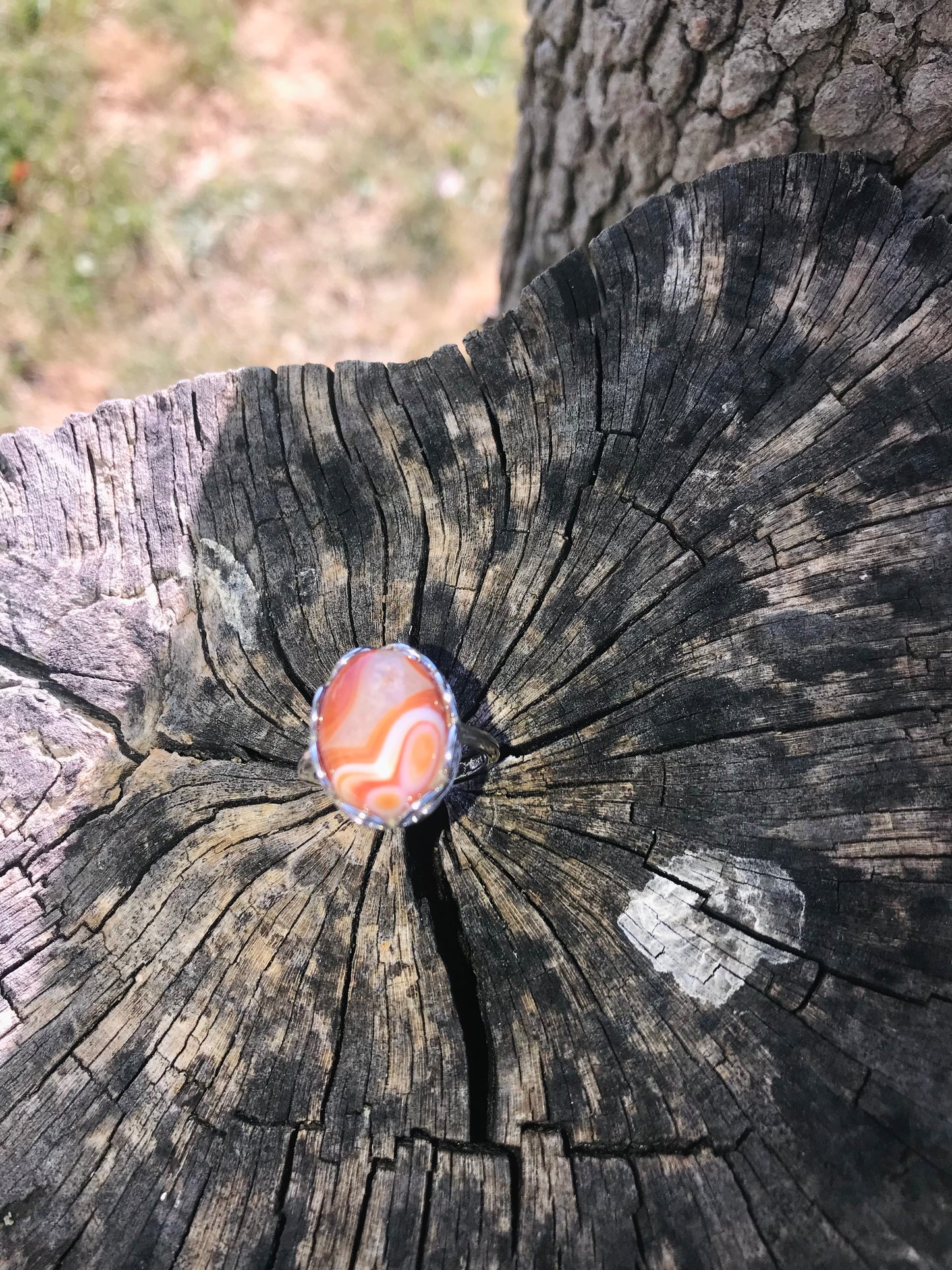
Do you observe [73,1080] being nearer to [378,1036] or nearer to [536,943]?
[378,1036]

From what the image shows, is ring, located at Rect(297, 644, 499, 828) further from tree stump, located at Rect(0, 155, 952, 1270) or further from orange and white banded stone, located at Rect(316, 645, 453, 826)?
tree stump, located at Rect(0, 155, 952, 1270)

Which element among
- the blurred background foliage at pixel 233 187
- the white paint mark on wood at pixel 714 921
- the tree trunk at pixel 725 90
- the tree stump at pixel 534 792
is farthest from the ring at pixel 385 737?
the blurred background foliage at pixel 233 187

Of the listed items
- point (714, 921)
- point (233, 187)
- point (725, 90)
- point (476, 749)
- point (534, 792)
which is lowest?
point (714, 921)

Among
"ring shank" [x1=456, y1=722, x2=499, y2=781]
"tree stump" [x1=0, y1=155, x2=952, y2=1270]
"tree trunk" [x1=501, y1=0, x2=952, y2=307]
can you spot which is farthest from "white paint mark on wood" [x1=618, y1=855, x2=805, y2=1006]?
"tree trunk" [x1=501, y1=0, x2=952, y2=307]

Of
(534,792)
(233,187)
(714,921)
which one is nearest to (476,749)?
(534,792)

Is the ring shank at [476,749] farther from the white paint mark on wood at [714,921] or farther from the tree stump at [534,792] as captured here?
the white paint mark on wood at [714,921]

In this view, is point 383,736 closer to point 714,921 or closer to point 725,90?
point 714,921

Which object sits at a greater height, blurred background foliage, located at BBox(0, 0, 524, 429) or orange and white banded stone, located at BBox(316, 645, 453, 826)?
blurred background foliage, located at BBox(0, 0, 524, 429)
